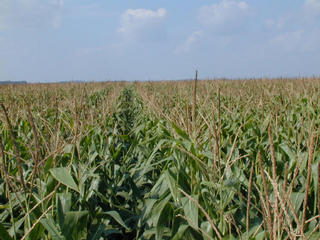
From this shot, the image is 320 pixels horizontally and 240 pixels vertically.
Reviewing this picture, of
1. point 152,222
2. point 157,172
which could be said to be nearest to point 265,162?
point 152,222

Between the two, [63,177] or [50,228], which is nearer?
[50,228]

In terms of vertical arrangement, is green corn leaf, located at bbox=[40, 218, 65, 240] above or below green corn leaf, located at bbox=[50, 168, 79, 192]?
below

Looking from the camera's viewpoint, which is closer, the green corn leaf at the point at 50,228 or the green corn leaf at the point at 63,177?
the green corn leaf at the point at 50,228

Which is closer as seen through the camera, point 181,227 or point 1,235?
point 1,235

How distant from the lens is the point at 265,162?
7.66 ft

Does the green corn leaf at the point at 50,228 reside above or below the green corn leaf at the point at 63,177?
below

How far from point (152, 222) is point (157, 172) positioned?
131cm

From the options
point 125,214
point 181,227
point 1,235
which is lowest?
point 125,214

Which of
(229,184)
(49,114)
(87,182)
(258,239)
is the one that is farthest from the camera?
(49,114)

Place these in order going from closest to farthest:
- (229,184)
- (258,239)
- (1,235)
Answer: (1,235) < (258,239) < (229,184)

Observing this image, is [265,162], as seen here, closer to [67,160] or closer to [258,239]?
[258,239]

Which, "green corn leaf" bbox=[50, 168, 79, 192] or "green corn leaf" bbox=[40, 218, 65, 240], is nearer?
"green corn leaf" bbox=[40, 218, 65, 240]

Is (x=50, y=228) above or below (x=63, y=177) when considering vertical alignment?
below

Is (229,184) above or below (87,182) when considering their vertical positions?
above
